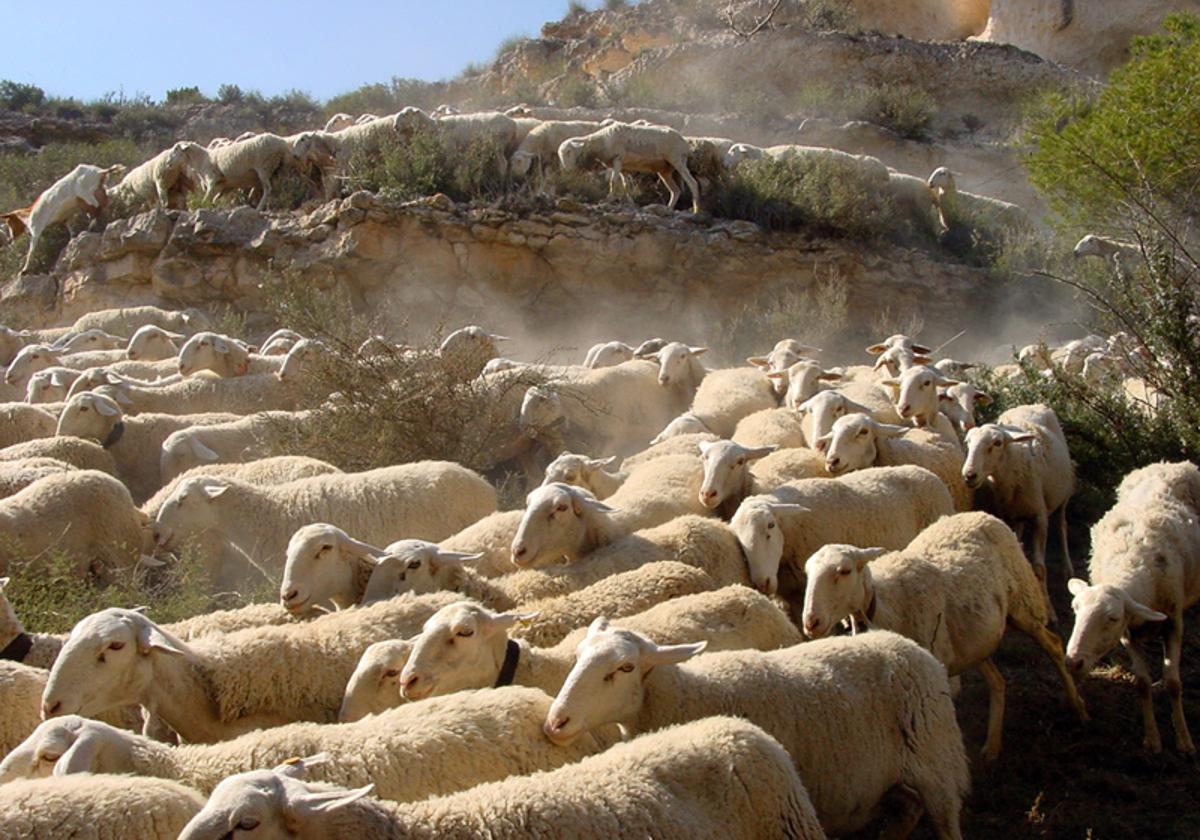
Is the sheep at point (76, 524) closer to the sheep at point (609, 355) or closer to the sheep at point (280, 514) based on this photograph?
the sheep at point (280, 514)

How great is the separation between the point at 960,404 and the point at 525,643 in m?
6.51

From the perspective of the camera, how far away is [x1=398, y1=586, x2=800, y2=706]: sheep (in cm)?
512

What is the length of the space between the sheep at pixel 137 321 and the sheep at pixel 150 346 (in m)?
2.19

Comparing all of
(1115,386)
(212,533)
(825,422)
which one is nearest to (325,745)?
(212,533)

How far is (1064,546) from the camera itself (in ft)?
32.1

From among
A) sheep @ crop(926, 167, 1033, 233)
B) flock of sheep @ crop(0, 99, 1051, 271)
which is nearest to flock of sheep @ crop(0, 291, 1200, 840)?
flock of sheep @ crop(0, 99, 1051, 271)

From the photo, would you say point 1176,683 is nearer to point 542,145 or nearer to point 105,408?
point 105,408

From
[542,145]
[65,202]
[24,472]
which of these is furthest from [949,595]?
[65,202]

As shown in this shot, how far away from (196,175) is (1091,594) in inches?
640

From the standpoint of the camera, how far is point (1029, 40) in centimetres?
3625

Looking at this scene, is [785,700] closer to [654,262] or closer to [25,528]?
[25,528]

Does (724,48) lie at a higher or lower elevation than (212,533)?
higher

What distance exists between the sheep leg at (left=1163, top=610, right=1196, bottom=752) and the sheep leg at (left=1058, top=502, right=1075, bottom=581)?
214 cm

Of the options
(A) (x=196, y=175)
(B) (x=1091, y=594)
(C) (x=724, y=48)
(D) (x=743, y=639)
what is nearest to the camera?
(D) (x=743, y=639)
